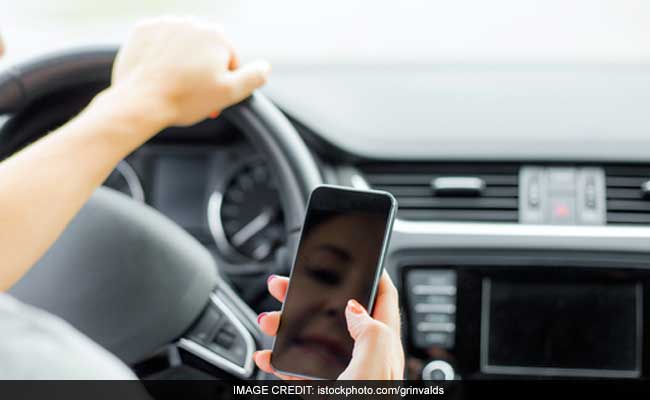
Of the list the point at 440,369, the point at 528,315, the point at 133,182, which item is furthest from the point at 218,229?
the point at 528,315

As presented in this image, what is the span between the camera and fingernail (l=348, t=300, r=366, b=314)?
100cm

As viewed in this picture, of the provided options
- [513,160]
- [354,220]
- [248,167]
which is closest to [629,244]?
[513,160]

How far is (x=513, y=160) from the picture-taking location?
1.61m

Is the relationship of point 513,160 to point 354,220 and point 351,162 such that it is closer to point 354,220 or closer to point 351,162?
point 351,162

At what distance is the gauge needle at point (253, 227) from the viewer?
179 cm

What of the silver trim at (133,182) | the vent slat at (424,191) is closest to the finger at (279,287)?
the vent slat at (424,191)

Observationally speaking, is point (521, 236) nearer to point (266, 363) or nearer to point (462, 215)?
point (462, 215)

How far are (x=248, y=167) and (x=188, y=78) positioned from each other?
2.09 ft

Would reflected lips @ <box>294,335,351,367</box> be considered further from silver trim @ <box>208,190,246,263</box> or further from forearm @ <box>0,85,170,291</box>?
silver trim @ <box>208,190,246,263</box>

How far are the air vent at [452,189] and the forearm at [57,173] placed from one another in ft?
1.99

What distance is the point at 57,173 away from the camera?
962 millimetres

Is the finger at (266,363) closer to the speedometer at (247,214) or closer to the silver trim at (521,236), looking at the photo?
the silver trim at (521,236)

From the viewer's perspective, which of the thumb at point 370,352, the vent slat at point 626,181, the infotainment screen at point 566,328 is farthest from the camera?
the vent slat at point 626,181

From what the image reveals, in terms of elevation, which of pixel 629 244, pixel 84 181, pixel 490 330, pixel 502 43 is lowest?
pixel 490 330
